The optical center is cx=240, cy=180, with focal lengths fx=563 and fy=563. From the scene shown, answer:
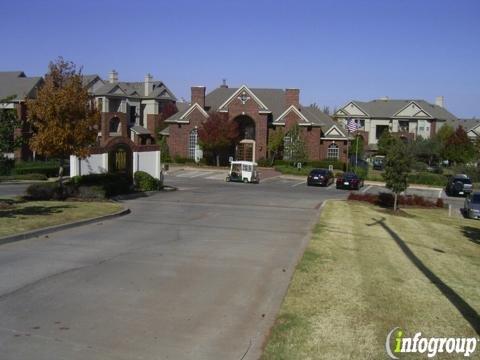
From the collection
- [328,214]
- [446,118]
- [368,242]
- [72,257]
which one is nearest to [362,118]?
[446,118]

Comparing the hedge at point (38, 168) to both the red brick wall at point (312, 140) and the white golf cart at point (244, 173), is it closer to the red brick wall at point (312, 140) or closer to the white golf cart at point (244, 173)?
the white golf cart at point (244, 173)

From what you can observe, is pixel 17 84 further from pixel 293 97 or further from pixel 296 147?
pixel 296 147

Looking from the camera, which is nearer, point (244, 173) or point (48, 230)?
point (48, 230)

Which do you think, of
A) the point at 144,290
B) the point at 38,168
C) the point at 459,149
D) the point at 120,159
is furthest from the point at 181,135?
the point at 144,290

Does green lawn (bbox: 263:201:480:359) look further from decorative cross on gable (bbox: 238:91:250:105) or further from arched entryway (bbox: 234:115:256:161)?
arched entryway (bbox: 234:115:256:161)

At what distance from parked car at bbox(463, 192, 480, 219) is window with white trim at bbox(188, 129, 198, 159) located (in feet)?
114

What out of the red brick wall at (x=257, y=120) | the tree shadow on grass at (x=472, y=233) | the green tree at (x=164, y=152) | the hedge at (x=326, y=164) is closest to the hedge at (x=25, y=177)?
the green tree at (x=164, y=152)

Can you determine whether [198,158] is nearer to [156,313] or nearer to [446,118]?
[446,118]

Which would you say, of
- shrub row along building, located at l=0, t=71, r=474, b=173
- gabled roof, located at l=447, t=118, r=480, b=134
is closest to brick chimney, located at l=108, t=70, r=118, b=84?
shrub row along building, located at l=0, t=71, r=474, b=173

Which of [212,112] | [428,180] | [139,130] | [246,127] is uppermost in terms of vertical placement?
[212,112]

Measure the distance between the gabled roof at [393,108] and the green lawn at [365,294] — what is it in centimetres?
7142

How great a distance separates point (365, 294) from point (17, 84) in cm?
5401

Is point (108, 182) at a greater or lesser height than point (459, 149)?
lesser
